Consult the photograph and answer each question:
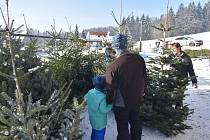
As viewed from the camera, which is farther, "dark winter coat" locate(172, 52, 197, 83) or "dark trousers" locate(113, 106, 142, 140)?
"dark winter coat" locate(172, 52, 197, 83)

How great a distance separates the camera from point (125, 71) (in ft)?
18.6

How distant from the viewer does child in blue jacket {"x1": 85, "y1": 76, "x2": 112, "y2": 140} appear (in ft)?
19.0

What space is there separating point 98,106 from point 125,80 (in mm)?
595

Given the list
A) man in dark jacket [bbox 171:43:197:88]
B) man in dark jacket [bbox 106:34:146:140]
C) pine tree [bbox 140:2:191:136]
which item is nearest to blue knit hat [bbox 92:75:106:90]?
man in dark jacket [bbox 106:34:146:140]

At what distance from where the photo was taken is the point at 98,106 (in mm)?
5816

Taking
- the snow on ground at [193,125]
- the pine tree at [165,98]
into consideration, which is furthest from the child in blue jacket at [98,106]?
the pine tree at [165,98]

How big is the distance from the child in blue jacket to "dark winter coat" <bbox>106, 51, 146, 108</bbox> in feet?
0.47

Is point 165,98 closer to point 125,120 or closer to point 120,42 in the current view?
point 125,120

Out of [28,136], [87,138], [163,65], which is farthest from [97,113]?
[163,65]

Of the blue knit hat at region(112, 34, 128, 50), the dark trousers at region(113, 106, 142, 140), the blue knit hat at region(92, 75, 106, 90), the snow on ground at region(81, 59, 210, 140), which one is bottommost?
the snow on ground at region(81, 59, 210, 140)

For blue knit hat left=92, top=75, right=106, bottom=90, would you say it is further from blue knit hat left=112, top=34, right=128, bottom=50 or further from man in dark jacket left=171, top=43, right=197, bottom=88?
man in dark jacket left=171, top=43, right=197, bottom=88

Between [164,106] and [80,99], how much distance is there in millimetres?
1725

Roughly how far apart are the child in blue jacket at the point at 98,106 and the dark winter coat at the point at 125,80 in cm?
14

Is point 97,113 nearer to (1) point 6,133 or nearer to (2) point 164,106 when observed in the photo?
(1) point 6,133
